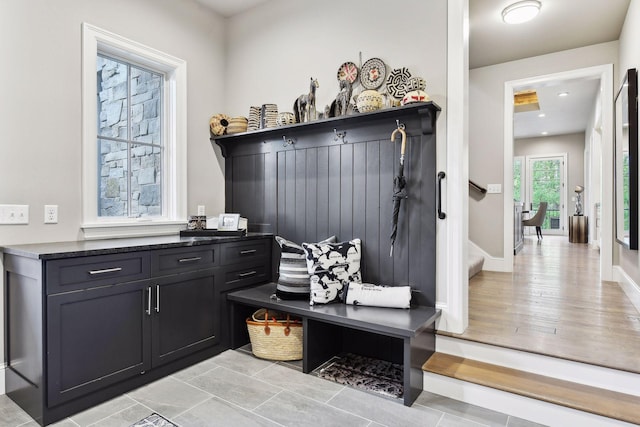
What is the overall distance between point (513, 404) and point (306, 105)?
238cm

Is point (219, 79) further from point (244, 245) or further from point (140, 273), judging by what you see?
point (140, 273)

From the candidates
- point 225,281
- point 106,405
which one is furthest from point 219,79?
point 106,405

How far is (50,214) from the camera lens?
7.72 ft

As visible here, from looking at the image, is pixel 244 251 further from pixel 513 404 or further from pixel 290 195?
pixel 513 404

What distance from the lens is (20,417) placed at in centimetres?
192

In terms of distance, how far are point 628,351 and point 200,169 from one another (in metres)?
3.32

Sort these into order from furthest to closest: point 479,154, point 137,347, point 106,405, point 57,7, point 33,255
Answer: point 479,154 → point 57,7 → point 137,347 → point 106,405 → point 33,255

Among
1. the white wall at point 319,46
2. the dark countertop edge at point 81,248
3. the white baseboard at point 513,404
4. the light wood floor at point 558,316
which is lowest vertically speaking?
the white baseboard at point 513,404

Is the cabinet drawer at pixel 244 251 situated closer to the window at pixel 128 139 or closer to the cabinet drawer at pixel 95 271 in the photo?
the cabinet drawer at pixel 95 271

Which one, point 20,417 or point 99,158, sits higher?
point 99,158

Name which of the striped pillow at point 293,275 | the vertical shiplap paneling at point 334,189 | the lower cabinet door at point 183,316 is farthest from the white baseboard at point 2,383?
the vertical shiplap paneling at point 334,189

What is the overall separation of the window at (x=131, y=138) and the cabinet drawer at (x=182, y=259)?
0.60m

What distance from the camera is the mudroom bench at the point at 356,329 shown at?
2.07 meters

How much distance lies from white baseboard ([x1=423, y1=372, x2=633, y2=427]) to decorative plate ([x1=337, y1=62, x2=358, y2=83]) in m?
2.12
